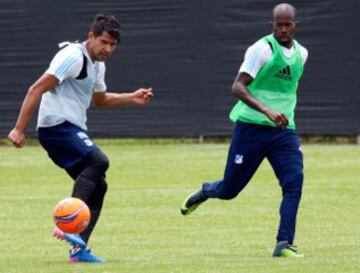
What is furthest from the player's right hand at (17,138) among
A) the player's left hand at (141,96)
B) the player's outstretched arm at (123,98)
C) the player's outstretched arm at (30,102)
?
the player's left hand at (141,96)

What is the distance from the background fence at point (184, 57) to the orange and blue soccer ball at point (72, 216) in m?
13.5

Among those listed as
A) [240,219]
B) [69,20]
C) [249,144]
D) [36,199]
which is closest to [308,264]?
[249,144]

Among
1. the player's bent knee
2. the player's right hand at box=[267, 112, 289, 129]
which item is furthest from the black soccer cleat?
the player's right hand at box=[267, 112, 289, 129]

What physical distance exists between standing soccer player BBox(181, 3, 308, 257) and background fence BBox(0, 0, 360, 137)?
12115mm

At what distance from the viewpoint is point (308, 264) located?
9.20 meters

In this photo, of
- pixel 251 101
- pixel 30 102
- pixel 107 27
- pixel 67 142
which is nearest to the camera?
pixel 30 102

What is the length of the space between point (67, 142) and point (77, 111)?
0.25 m

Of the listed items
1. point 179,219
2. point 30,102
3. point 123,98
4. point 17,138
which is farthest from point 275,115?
point 179,219

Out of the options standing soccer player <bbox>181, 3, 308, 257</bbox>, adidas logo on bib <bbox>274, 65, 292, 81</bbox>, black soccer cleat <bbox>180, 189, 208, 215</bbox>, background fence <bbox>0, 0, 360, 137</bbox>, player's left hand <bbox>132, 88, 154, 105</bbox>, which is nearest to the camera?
standing soccer player <bbox>181, 3, 308, 257</bbox>

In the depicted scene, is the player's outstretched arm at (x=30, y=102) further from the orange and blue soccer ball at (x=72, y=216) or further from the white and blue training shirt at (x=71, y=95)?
the orange and blue soccer ball at (x=72, y=216)

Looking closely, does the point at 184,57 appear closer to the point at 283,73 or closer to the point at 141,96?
the point at 141,96

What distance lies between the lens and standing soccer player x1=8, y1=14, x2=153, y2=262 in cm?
945

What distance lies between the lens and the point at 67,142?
9.61 meters

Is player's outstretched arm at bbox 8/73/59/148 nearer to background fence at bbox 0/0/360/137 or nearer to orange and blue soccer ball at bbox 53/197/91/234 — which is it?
orange and blue soccer ball at bbox 53/197/91/234
